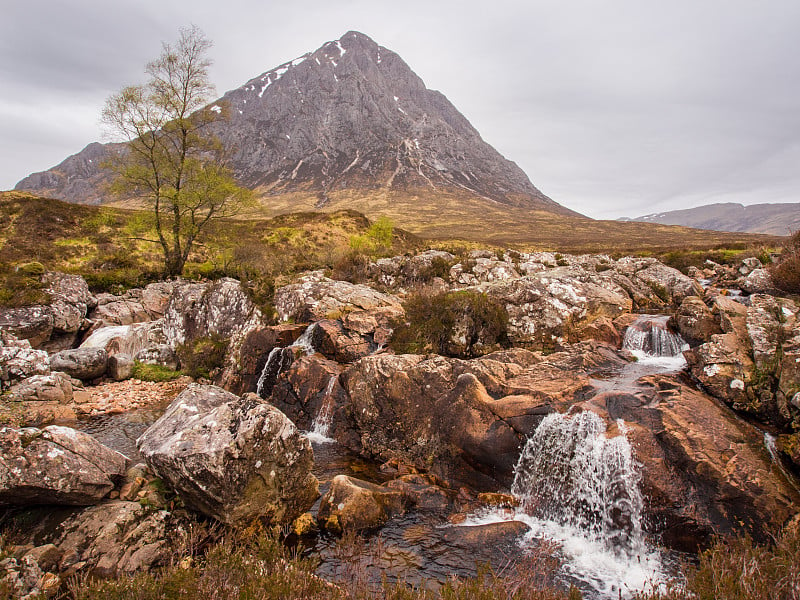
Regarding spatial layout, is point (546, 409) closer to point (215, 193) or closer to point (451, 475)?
point (451, 475)

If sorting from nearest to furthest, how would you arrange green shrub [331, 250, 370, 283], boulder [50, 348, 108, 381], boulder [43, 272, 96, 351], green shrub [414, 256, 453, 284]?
boulder [50, 348, 108, 381], boulder [43, 272, 96, 351], green shrub [414, 256, 453, 284], green shrub [331, 250, 370, 283]

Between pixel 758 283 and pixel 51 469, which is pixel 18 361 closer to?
pixel 51 469

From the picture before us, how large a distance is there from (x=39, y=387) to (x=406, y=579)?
1526 centimetres

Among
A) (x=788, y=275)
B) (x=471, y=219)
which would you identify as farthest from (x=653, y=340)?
(x=471, y=219)

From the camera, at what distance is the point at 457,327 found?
46.6ft

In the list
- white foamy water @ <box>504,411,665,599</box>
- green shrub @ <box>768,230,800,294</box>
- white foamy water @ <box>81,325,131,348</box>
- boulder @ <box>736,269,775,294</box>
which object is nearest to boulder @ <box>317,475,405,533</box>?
white foamy water @ <box>504,411,665,599</box>

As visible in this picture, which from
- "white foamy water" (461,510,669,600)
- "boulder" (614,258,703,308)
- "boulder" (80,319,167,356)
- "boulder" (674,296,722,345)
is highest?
"boulder" (614,258,703,308)

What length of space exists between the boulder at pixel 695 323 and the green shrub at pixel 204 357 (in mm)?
18243

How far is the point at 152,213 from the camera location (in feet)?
85.0

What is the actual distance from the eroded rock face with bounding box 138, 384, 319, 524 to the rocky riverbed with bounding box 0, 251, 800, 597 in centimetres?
4

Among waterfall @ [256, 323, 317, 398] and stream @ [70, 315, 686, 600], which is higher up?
waterfall @ [256, 323, 317, 398]

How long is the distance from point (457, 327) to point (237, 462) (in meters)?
9.13

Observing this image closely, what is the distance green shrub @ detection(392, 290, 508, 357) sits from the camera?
13867 millimetres

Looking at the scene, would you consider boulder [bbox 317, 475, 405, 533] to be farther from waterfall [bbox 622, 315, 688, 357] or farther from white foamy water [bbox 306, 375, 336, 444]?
waterfall [bbox 622, 315, 688, 357]
